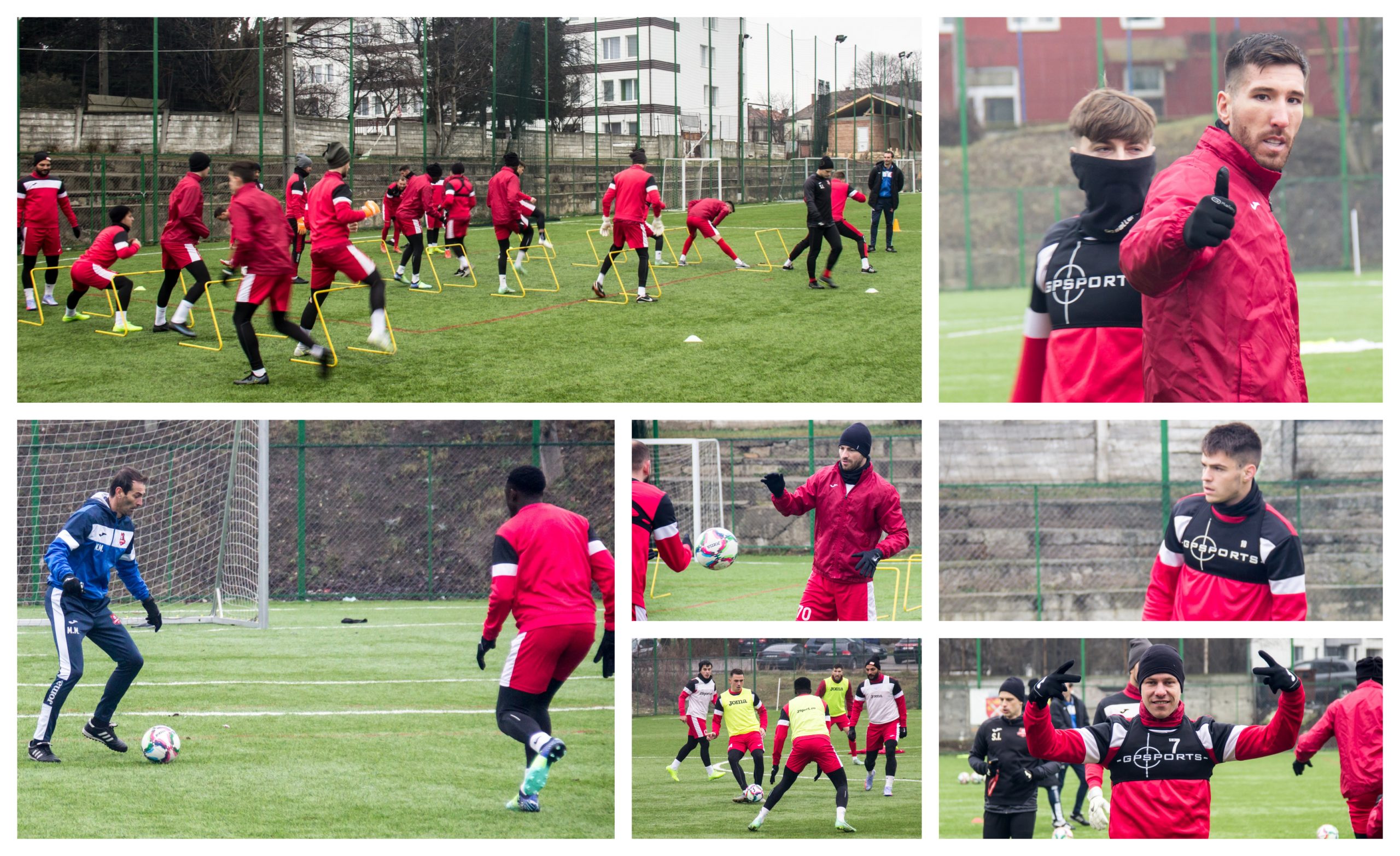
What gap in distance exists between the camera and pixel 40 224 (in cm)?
1002

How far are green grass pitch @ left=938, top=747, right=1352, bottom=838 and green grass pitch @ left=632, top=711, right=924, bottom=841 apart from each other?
37 centimetres

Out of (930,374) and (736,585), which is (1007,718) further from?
(736,585)

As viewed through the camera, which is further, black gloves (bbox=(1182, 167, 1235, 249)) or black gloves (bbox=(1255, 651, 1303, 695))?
black gloves (bbox=(1255, 651, 1303, 695))

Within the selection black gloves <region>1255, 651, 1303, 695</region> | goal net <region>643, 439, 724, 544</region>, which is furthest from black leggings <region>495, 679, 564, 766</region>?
goal net <region>643, 439, 724, 544</region>

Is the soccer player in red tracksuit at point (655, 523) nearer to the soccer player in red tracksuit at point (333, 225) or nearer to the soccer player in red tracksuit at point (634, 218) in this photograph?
the soccer player in red tracksuit at point (333, 225)

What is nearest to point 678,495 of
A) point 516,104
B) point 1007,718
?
point 1007,718

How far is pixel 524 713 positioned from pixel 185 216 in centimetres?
585

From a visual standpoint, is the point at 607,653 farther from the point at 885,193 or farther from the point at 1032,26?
the point at 1032,26

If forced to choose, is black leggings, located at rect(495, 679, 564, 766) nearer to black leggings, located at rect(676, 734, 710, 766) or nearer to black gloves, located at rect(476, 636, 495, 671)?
black gloves, located at rect(476, 636, 495, 671)

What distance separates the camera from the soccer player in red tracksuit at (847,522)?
573 centimetres

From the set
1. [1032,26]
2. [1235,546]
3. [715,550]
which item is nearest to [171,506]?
[715,550]

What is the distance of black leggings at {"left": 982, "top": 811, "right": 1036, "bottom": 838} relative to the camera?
558 centimetres

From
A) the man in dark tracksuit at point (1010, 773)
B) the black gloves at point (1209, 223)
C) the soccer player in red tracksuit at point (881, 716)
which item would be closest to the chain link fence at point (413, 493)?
the soccer player in red tracksuit at point (881, 716)

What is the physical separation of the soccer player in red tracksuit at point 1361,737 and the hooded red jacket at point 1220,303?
177 centimetres
